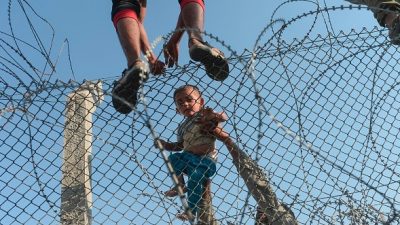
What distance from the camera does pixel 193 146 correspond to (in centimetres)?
286

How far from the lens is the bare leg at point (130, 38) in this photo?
2.82 metres

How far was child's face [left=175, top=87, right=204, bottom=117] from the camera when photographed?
9.09 ft

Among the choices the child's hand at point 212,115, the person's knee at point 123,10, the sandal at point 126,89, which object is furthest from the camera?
the person's knee at point 123,10

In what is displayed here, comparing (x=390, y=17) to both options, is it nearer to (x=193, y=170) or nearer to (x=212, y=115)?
(x=212, y=115)

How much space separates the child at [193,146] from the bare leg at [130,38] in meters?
0.28

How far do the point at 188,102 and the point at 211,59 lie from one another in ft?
1.17

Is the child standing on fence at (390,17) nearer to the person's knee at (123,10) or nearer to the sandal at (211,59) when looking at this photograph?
the sandal at (211,59)

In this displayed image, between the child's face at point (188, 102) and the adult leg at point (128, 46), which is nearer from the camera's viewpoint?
the adult leg at point (128, 46)

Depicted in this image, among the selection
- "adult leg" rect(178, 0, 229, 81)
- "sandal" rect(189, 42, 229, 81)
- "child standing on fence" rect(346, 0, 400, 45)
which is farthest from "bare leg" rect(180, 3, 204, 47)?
"child standing on fence" rect(346, 0, 400, 45)

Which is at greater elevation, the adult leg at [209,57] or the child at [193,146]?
the adult leg at [209,57]

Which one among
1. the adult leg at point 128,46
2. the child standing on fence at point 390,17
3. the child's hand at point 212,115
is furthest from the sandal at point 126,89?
the child standing on fence at point 390,17

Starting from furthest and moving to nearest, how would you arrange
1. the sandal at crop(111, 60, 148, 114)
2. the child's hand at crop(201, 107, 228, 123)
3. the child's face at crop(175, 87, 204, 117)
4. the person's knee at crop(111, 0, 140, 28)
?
the person's knee at crop(111, 0, 140, 28) < the child's face at crop(175, 87, 204, 117) < the child's hand at crop(201, 107, 228, 123) < the sandal at crop(111, 60, 148, 114)

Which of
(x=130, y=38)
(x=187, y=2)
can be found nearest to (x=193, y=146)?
(x=130, y=38)

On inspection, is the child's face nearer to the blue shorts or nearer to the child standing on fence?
the blue shorts
